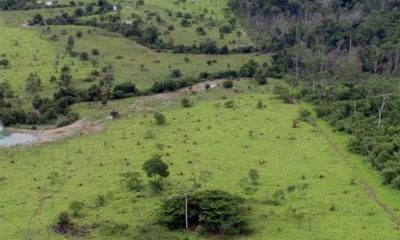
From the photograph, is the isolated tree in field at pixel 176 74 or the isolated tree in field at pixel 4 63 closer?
the isolated tree in field at pixel 176 74

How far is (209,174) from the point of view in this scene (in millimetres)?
57031

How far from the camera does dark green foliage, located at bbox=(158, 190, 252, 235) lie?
4712 cm

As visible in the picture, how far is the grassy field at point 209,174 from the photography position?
4844 centimetres

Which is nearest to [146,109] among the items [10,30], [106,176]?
[106,176]

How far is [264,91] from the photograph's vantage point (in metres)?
81.9

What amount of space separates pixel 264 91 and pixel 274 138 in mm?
17059

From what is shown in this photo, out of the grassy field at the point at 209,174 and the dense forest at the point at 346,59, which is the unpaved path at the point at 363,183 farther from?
the dense forest at the point at 346,59

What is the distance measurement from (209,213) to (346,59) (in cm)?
4780

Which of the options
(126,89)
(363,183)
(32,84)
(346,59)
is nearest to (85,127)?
(126,89)

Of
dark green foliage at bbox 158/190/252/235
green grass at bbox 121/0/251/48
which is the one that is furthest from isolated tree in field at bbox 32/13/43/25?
dark green foliage at bbox 158/190/252/235

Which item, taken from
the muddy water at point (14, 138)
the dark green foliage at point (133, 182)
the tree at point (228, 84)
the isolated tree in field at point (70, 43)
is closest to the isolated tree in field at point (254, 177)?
the dark green foliage at point (133, 182)

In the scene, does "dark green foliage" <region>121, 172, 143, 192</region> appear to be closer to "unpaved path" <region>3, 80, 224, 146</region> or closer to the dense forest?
"unpaved path" <region>3, 80, 224, 146</region>

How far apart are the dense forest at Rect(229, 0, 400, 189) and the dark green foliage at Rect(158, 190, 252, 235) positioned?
43.1 feet

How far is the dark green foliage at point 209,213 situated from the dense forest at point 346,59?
1315cm
